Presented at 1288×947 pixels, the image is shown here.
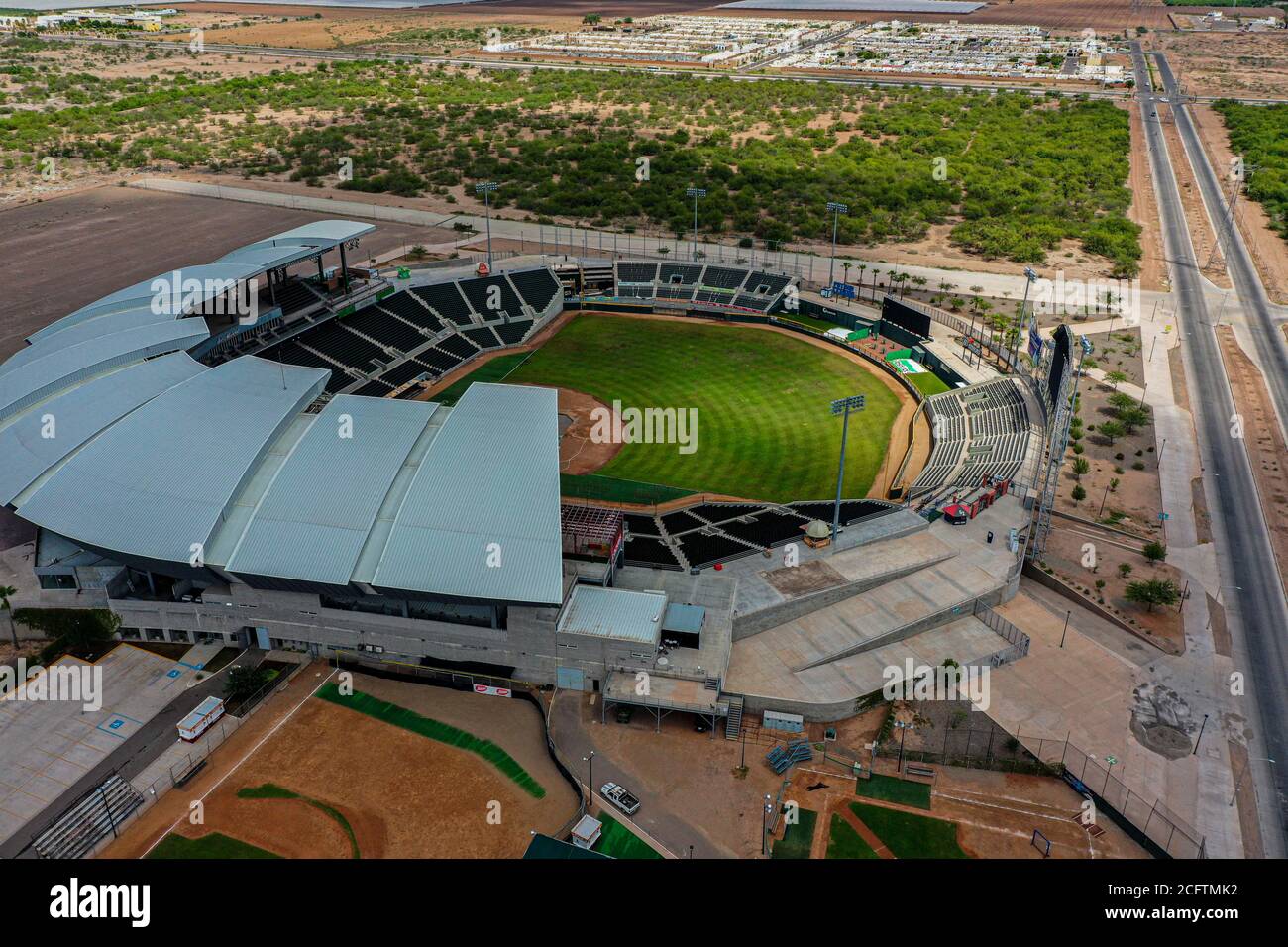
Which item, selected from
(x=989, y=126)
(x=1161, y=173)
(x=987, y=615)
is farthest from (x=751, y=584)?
(x=989, y=126)

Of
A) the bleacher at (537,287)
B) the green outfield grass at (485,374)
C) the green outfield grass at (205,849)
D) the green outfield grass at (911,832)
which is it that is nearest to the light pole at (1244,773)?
the green outfield grass at (911,832)

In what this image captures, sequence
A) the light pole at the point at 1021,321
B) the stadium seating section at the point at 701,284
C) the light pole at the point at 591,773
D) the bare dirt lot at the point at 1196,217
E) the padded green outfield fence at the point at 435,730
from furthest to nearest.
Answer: the bare dirt lot at the point at 1196,217, the stadium seating section at the point at 701,284, the light pole at the point at 1021,321, the padded green outfield fence at the point at 435,730, the light pole at the point at 591,773

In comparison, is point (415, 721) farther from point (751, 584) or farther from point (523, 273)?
point (523, 273)

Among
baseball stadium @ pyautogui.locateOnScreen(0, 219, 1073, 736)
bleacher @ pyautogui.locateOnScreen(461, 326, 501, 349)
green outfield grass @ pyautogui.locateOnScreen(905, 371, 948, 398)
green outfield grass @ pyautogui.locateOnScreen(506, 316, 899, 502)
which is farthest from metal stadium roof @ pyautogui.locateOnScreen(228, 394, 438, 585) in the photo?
green outfield grass @ pyautogui.locateOnScreen(905, 371, 948, 398)

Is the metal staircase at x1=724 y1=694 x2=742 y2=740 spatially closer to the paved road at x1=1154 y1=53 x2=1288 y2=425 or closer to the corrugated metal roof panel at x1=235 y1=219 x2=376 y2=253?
the corrugated metal roof panel at x1=235 y1=219 x2=376 y2=253

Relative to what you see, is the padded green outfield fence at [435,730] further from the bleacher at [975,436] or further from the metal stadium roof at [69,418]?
the bleacher at [975,436]

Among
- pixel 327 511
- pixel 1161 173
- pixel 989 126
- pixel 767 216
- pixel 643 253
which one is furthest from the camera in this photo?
pixel 989 126
